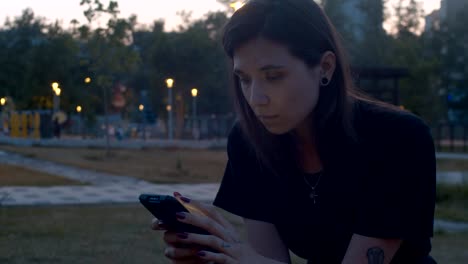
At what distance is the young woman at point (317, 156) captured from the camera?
6.68 feet

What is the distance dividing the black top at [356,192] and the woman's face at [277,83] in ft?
0.74

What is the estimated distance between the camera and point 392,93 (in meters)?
19.7

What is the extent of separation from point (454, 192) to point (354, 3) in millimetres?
19646

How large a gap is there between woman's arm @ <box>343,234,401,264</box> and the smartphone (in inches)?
18.0

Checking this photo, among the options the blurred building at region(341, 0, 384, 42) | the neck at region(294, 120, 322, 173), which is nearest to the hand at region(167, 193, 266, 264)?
the neck at region(294, 120, 322, 173)

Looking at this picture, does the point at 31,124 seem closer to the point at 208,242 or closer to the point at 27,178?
the point at 27,178

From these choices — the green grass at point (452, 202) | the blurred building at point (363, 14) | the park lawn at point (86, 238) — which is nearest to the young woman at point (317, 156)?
the park lawn at point (86, 238)

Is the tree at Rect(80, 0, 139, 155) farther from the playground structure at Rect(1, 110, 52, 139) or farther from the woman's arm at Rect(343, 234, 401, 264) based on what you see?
the woman's arm at Rect(343, 234, 401, 264)

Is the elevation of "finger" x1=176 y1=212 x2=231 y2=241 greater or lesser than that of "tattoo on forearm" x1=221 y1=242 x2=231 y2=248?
greater

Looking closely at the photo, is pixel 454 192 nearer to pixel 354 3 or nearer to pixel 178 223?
pixel 178 223

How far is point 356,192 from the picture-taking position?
→ 218 cm

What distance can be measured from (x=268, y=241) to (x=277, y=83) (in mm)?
597

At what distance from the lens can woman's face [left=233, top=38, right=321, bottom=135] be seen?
6.67ft

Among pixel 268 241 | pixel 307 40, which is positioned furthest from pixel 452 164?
pixel 307 40
